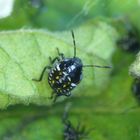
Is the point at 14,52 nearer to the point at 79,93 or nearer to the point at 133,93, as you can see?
the point at 79,93

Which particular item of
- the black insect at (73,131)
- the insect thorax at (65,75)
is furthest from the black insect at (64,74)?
the black insect at (73,131)

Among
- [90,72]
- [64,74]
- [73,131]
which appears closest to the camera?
[64,74]

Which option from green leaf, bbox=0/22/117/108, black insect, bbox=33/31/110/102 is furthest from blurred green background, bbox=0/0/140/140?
black insect, bbox=33/31/110/102

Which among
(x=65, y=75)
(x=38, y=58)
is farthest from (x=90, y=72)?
(x=38, y=58)

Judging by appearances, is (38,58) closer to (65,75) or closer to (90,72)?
(65,75)

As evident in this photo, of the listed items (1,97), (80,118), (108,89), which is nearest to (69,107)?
(80,118)

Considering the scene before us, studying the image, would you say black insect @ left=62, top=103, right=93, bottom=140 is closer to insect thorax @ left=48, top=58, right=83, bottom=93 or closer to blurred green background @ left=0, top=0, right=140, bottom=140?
blurred green background @ left=0, top=0, right=140, bottom=140

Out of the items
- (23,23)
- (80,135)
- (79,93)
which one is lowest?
(80,135)
